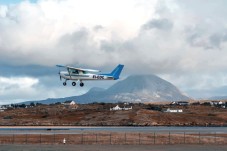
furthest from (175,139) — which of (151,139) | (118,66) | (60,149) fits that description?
(60,149)

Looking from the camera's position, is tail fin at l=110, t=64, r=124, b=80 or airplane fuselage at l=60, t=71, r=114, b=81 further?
tail fin at l=110, t=64, r=124, b=80

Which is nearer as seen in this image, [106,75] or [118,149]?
[118,149]

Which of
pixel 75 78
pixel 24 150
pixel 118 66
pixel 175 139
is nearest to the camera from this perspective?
pixel 24 150

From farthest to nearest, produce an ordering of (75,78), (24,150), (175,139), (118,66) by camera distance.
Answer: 1. (175,139)
2. (118,66)
3. (75,78)
4. (24,150)

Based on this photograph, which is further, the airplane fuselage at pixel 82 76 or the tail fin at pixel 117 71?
the tail fin at pixel 117 71

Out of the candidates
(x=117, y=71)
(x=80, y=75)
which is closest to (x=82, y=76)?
(x=80, y=75)

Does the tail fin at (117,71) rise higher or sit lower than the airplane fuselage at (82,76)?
higher

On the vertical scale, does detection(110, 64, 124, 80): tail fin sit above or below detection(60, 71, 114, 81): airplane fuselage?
above

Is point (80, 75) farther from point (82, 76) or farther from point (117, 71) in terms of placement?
point (117, 71)

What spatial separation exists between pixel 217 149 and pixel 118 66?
32665 mm

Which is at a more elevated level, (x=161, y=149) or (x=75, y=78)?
(x=75, y=78)

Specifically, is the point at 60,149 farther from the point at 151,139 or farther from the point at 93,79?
the point at 151,139

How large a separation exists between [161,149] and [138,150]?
17.8ft

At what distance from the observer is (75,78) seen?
4117 inches
